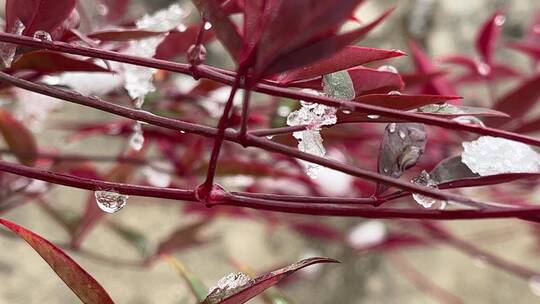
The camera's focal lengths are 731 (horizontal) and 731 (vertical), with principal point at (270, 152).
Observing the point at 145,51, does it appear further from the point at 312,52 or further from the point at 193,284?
the point at 312,52

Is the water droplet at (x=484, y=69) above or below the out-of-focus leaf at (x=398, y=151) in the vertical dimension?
above

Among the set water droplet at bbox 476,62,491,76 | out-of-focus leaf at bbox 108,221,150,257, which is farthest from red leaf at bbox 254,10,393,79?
out-of-focus leaf at bbox 108,221,150,257

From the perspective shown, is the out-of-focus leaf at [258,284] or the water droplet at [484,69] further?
the water droplet at [484,69]

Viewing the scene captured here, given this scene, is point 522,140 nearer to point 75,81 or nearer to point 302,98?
point 302,98

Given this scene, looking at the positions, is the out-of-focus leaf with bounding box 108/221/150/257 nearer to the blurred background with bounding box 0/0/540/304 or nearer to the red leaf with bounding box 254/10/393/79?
the blurred background with bounding box 0/0/540/304

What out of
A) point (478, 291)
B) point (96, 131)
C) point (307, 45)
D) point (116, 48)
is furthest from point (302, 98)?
point (478, 291)

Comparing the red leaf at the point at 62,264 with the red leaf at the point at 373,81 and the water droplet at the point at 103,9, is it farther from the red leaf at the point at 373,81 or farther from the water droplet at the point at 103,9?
the water droplet at the point at 103,9

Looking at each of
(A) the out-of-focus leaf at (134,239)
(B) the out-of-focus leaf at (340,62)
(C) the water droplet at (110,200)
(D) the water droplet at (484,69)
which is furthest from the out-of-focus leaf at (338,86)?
(A) the out-of-focus leaf at (134,239)
